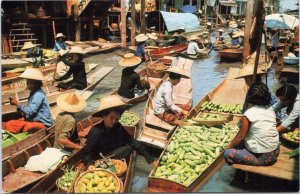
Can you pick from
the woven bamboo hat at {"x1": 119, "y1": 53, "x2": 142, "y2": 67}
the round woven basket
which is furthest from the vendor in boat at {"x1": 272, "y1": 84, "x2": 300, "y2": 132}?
the woven bamboo hat at {"x1": 119, "y1": 53, "x2": 142, "y2": 67}

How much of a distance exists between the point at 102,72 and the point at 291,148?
866 centimetres

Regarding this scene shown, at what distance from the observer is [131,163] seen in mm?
4938

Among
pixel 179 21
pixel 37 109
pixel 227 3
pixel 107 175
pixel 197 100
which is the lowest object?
pixel 197 100

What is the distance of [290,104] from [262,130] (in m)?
1.45

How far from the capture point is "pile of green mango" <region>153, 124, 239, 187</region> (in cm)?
498

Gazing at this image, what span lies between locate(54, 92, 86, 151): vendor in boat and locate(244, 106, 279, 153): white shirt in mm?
2641

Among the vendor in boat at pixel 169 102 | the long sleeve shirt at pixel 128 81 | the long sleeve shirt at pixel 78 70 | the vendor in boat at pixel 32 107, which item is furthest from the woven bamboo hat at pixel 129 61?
the vendor in boat at pixel 32 107

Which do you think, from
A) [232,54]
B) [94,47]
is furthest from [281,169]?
[94,47]

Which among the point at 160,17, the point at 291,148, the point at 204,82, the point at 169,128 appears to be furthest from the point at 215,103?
the point at 160,17

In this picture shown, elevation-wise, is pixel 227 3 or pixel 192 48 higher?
pixel 227 3

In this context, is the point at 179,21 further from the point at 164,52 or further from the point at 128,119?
the point at 128,119

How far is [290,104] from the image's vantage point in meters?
5.67

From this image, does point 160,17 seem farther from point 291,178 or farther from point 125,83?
point 291,178

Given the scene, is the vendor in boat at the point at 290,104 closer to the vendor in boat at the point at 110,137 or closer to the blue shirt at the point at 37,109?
the vendor in boat at the point at 110,137
